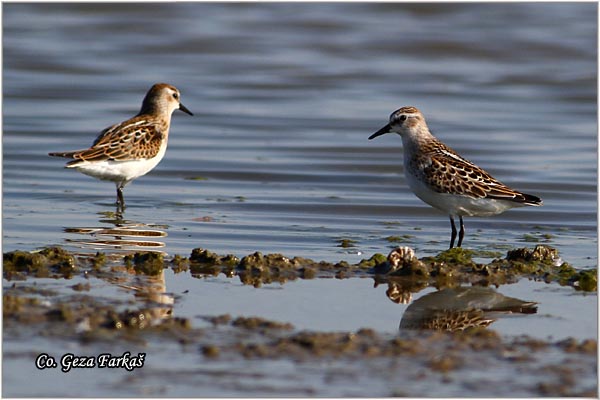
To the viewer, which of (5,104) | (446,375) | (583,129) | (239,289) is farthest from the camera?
(5,104)

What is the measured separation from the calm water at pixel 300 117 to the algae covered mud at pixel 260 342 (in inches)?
14.3

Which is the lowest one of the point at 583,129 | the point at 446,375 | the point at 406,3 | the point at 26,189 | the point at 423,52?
the point at 446,375

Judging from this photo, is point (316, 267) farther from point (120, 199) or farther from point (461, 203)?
point (120, 199)

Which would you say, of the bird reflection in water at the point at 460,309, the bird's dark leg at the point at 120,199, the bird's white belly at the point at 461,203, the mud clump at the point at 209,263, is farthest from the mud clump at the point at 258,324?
the bird's dark leg at the point at 120,199

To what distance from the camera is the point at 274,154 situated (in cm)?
1343

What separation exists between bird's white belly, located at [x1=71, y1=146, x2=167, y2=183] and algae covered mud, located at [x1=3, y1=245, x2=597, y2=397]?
3.18 m

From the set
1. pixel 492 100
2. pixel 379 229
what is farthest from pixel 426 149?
pixel 492 100

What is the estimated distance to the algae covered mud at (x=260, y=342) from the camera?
4766 millimetres

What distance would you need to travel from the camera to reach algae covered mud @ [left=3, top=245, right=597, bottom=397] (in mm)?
4766

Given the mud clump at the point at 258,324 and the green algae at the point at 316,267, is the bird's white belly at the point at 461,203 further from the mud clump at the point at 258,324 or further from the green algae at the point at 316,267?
the mud clump at the point at 258,324

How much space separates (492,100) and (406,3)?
9167 millimetres

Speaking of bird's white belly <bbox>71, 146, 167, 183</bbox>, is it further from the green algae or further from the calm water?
the green algae

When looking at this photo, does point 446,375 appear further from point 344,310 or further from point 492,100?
point 492,100

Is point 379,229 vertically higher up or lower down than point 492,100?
lower down
